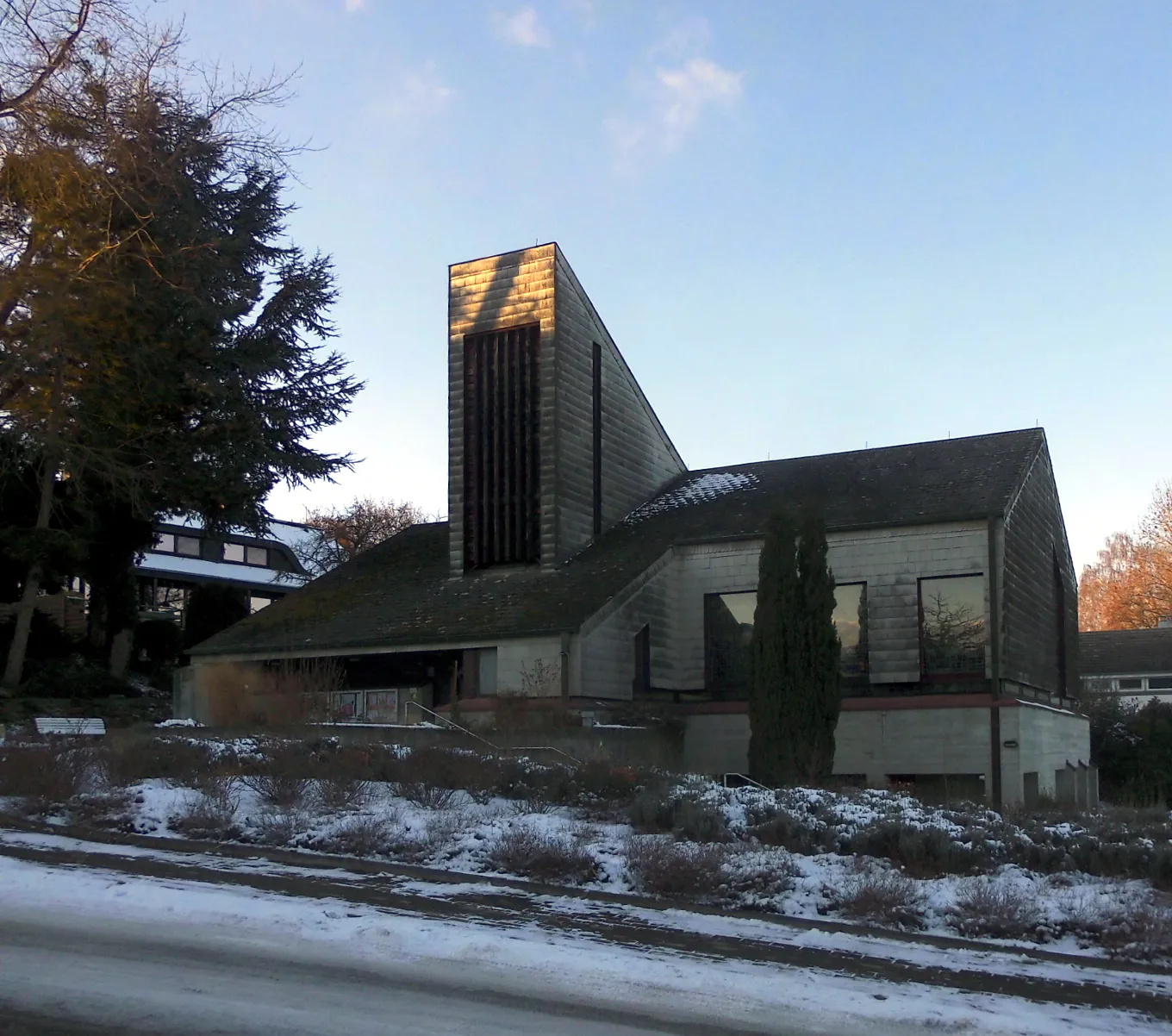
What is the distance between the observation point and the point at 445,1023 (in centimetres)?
632

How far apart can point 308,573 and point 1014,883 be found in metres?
49.8

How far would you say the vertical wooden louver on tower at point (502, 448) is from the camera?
30969 mm

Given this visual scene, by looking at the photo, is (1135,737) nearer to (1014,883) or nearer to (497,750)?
(497,750)

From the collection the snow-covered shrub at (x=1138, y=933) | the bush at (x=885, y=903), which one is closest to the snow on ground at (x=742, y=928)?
the bush at (x=885, y=903)

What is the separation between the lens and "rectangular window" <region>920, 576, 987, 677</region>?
2508 cm

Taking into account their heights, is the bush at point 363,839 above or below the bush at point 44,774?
below

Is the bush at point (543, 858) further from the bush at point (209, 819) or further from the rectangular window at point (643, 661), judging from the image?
the rectangular window at point (643, 661)

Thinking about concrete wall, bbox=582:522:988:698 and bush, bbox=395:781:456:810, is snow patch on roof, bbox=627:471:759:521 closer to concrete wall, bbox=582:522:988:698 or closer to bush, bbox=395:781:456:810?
concrete wall, bbox=582:522:988:698

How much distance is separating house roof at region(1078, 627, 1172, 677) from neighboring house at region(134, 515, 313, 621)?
35017mm

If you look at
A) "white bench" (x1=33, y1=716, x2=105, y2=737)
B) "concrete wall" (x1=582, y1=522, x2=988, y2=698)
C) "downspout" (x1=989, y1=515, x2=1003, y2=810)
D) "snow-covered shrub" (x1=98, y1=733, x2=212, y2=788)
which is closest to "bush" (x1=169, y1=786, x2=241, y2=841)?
"snow-covered shrub" (x1=98, y1=733, x2=212, y2=788)

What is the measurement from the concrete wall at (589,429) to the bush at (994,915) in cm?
2102

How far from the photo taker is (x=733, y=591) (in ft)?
91.7

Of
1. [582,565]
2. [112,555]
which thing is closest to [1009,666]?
[582,565]

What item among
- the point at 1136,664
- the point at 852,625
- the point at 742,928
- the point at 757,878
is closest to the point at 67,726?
the point at 852,625
